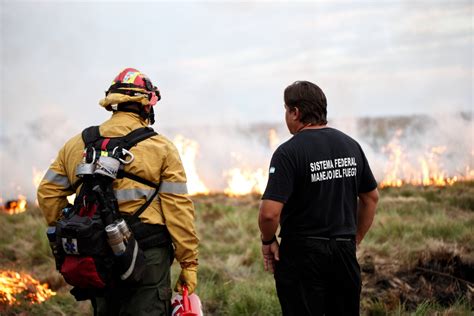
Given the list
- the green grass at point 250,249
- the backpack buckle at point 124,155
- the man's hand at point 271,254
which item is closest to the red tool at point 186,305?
the man's hand at point 271,254

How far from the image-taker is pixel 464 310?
5.04 m

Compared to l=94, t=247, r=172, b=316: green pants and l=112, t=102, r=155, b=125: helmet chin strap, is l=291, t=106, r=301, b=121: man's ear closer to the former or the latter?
l=112, t=102, r=155, b=125: helmet chin strap

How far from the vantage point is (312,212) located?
338 cm

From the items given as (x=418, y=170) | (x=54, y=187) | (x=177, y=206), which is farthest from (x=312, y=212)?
(x=418, y=170)

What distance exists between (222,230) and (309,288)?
7052 millimetres

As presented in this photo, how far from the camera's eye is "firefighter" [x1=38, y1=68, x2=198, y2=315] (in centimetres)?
338

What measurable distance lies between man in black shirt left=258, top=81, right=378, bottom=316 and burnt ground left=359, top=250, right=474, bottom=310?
6.93 feet

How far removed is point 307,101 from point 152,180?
1027 mm

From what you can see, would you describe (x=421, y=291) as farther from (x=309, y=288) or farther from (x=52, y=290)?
(x=52, y=290)

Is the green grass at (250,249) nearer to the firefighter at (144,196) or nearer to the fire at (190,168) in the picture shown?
the firefighter at (144,196)

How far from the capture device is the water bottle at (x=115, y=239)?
10.3 ft

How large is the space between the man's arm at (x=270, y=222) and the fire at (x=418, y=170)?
529 inches

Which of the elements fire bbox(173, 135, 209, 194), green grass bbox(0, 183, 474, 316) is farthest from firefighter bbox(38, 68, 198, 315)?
fire bbox(173, 135, 209, 194)

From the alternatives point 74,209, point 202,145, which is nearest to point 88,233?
point 74,209
